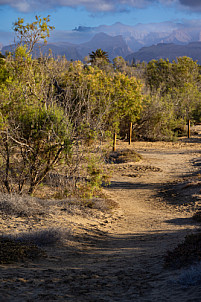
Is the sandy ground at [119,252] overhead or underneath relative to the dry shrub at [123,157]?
underneath

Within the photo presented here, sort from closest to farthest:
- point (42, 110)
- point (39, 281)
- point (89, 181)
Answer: point (39, 281) < point (42, 110) < point (89, 181)

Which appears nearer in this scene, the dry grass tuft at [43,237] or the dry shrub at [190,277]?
the dry shrub at [190,277]

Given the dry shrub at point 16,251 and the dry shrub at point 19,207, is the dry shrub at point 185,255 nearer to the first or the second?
the dry shrub at point 16,251

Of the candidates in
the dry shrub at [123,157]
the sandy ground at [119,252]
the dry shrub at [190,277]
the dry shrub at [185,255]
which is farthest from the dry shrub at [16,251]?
the dry shrub at [123,157]

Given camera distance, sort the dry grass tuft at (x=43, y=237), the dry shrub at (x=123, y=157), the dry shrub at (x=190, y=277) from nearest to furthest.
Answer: the dry shrub at (x=190, y=277) → the dry grass tuft at (x=43, y=237) → the dry shrub at (x=123, y=157)

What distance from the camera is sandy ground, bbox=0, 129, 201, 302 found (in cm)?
432

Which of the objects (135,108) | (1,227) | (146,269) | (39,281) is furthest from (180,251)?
(135,108)

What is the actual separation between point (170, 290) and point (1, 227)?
14.5 ft

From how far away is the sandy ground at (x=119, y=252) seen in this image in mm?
4324

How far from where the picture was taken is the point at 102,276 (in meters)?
5.14

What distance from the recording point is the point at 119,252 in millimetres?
6703

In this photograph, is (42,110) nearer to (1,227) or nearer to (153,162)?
(1,227)

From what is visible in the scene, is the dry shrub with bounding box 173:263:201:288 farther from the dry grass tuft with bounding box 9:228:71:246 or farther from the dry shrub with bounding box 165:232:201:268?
the dry grass tuft with bounding box 9:228:71:246

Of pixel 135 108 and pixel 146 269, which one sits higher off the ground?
pixel 135 108
